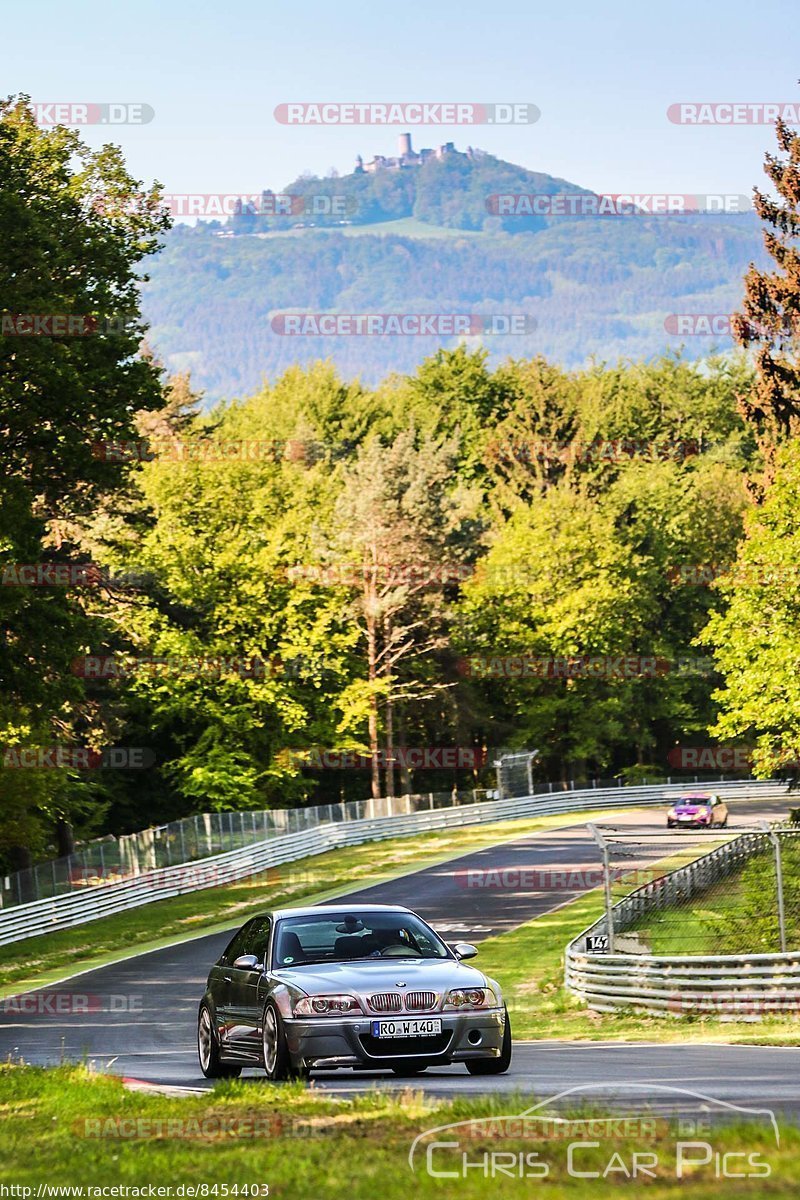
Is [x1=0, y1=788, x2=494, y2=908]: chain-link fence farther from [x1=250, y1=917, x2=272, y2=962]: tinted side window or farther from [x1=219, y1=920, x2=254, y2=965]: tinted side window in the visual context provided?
[x1=250, y1=917, x2=272, y2=962]: tinted side window

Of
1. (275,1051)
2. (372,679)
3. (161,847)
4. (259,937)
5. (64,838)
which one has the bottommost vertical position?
(64,838)

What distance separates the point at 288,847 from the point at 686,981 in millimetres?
34503

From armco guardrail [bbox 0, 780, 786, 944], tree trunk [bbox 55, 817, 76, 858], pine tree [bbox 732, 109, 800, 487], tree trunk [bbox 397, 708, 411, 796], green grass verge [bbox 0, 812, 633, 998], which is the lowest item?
green grass verge [bbox 0, 812, 633, 998]

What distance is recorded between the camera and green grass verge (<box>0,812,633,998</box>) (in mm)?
35281

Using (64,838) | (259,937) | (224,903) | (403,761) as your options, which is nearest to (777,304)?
(224,903)

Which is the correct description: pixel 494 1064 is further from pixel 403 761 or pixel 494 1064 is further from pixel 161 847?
pixel 403 761

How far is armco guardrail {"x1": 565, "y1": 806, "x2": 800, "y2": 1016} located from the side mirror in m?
7.87

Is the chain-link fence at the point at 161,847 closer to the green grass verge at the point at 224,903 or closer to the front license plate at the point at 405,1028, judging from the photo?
the green grass verge at the point at 224,903

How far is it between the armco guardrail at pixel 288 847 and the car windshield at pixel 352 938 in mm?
25022

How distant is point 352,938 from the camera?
13.6 metres

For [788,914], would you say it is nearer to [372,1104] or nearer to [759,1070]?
[759,1070]

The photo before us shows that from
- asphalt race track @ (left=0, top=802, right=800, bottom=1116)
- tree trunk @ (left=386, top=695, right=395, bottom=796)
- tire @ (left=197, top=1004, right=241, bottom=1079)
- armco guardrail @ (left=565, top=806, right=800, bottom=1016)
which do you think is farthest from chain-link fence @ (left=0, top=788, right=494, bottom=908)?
tire @ (left=197, top=1004, right=241, bottom=1079)

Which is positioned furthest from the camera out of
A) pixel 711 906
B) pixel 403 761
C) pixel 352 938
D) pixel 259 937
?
pixel 403 761

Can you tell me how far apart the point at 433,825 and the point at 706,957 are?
1757 inches
